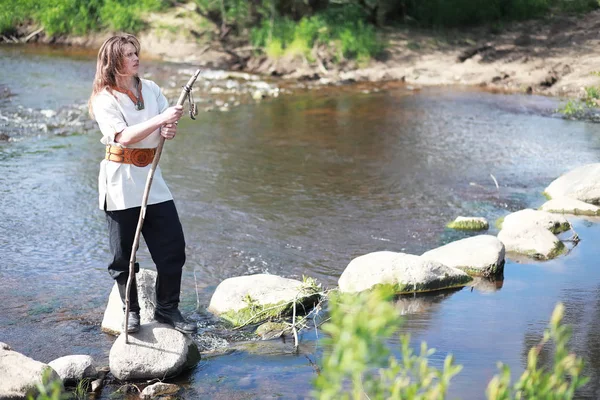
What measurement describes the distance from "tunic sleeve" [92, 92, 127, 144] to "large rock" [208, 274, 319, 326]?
63.9 inches

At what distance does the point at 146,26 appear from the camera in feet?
69.5

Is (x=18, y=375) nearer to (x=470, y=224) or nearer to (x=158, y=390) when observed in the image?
(x=158, y=390)

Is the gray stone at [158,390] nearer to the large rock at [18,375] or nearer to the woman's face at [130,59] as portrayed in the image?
the large rock at [18,375]

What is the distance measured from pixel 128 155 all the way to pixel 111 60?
20.4 inches

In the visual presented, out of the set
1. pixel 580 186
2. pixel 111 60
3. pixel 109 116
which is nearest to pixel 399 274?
pixel 109 116

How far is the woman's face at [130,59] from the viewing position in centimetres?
432

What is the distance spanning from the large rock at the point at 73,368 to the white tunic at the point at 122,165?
33.4 inches

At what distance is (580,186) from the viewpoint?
856 centimetres

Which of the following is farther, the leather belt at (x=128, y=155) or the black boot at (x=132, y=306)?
the black boot at (x=132, y=306)

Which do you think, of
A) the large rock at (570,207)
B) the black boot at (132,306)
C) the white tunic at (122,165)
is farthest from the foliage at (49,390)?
the large rock at (570,207)

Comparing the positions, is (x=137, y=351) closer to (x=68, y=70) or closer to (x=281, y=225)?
(x=281, y=225)

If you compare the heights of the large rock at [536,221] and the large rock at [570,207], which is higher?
the large rock at [536,221]

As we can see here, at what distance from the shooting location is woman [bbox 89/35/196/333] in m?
4.33

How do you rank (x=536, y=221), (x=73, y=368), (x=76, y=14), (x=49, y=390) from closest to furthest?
1. (x=49, y=390)
2. (x=73, y=368)
3. (x=536, y=221)
4. (x=76, y=14)
